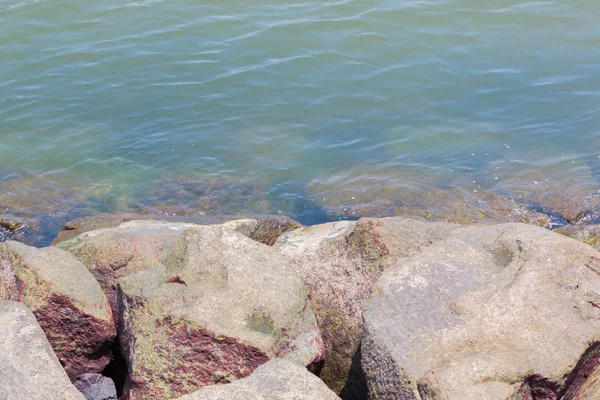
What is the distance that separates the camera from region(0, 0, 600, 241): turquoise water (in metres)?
9.34

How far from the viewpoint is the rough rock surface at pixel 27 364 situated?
3.69 meters

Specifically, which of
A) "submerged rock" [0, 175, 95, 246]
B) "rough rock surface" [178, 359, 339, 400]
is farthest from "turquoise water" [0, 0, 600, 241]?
"rough rock surface" [178, 359, 339, 400]

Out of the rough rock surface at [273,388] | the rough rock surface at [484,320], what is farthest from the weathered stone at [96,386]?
the rough rock surface at [484,320]

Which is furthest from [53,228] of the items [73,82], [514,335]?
[514,335]

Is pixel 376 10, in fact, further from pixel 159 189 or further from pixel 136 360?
pixel 136 360

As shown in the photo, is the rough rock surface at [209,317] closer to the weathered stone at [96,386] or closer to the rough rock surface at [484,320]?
the weathered stone at [96,386]

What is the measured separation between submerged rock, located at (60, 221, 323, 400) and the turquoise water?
12.7 feet

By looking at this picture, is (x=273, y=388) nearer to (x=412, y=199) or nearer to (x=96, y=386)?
(x=96, y=386)

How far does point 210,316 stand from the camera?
444cm

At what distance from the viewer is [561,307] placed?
4.05 meters

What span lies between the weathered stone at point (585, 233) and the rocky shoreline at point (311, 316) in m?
2.41

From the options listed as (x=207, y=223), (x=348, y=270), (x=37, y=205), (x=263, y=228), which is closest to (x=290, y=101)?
(x=207, y=223)

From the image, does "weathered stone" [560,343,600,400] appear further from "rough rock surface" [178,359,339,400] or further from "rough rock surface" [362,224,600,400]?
"rough rock surface" [178,359,339,400]

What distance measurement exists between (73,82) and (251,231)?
21.3ft
